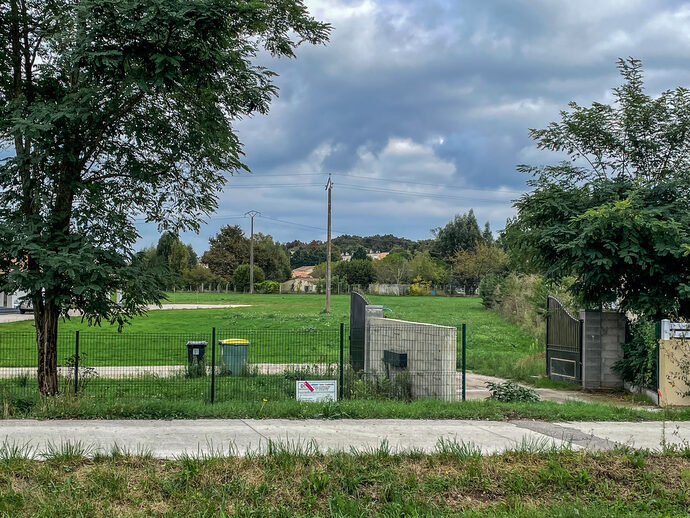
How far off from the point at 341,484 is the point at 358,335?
953 cm

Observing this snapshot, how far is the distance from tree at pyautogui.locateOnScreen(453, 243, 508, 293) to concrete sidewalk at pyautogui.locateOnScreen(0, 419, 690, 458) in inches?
3055

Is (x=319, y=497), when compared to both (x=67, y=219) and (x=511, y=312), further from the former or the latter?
(x=511, y=312)

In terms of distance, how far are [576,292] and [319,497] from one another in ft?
39.3

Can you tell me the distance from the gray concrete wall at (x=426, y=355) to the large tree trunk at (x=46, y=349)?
6.30 metres

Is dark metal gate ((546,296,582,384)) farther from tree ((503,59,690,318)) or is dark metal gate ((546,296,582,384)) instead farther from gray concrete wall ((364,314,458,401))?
gray concrete wall ((364,314,458,401))

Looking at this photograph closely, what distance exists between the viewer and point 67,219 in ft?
41.2

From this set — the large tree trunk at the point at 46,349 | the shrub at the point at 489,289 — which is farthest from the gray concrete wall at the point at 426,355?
the shrub at the point at 489,289

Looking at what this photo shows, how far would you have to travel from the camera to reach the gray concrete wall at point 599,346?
17141 millimetres

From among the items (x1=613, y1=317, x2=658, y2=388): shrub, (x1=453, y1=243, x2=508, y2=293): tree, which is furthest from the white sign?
(x1=453, y1=243, x2=508, y2=293): tree

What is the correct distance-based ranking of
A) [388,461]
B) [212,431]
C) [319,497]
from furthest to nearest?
[212,431]
[388,461]
[319,497]

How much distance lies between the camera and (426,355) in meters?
13.9

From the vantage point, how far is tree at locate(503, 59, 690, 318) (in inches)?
595

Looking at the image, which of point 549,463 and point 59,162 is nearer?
point 549,463

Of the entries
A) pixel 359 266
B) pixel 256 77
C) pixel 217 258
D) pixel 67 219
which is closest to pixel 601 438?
pixel 256 77
